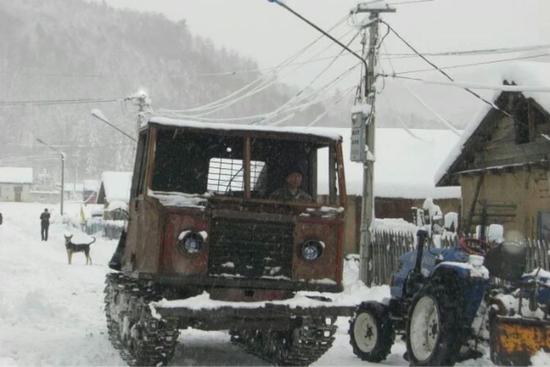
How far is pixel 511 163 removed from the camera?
19.6 m

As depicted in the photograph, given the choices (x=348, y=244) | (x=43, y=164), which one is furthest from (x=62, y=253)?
(x=43, y=164)

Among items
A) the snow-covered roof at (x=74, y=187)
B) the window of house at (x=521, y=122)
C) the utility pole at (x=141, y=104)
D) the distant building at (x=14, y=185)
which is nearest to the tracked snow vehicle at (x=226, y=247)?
the window of house at (x=521, y=122)

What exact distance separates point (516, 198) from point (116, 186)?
60350 mm

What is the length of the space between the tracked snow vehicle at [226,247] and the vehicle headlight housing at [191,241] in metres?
0.01

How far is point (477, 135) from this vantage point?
67.6ft

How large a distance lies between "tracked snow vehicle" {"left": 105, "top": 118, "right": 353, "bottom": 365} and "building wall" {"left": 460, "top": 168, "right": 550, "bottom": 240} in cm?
1031

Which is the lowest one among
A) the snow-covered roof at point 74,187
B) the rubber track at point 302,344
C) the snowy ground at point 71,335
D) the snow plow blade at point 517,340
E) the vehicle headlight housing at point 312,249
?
the snowy ground at point 71,335

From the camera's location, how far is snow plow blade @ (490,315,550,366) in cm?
735

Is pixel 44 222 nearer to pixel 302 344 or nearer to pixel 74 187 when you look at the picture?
pixel 302 344

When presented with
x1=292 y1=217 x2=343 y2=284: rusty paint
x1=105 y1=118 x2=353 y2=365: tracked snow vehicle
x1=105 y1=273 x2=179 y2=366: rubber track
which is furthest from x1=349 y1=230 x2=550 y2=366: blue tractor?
x1=105 y1=273 x2=179 y2=366: rubber track

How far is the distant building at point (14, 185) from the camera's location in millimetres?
116250

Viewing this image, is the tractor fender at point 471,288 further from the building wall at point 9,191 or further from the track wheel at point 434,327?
the building wall at point 9,191

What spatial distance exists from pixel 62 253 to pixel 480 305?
27.2 meters

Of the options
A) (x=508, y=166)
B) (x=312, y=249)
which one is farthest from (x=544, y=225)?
(x=312, y=249)
